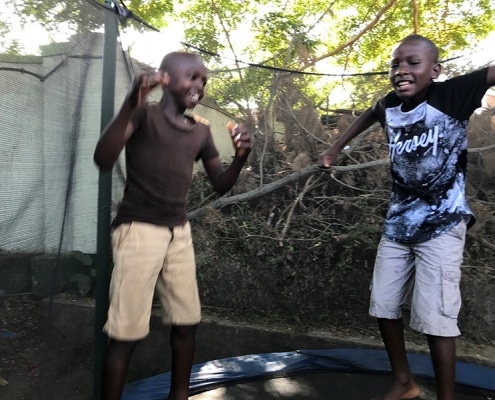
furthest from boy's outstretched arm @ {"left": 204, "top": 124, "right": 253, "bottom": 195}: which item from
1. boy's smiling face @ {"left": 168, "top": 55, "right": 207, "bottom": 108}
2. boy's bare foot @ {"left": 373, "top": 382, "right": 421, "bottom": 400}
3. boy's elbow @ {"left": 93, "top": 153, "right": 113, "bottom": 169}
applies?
boy's bare foot @ {"left": 373, "top": 382, "right": 421, "bottom": 400}

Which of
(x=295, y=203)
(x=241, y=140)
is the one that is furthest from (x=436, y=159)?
(x=295, y=203)

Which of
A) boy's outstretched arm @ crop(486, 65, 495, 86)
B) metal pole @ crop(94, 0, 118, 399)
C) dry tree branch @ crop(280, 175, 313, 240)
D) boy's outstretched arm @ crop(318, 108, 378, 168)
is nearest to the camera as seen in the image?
boy's outstretched arm @ crop(486, 65, 495, 86)

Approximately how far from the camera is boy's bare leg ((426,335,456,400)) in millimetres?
1689

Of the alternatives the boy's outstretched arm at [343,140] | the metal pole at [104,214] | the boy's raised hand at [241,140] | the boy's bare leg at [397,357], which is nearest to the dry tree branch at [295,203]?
the boy's outstretched arm at [343,140]

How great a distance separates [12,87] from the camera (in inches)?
58.9

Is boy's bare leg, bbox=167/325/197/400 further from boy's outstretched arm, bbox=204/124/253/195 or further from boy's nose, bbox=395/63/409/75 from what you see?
boy's nose, bbox=395/63/409/75

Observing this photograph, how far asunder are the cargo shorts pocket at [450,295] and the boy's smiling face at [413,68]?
727mm

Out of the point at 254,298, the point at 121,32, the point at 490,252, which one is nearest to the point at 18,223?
the point at 121,32

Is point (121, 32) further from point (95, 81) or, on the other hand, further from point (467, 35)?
point (467, 35)

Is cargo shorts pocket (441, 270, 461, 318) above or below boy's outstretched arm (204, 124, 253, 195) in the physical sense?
below

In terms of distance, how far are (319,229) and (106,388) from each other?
2.05 meters

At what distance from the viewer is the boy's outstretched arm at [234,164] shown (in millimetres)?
1624

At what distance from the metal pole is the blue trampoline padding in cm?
31

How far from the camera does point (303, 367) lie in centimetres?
238
